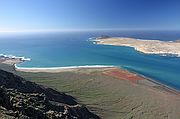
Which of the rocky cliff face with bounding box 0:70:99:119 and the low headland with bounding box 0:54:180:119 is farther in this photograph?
the low headland with bounding box 0:54:180:119

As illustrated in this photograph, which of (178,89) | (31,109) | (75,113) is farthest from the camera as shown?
(178,89)

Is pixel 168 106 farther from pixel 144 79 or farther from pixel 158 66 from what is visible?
pixel 158 66

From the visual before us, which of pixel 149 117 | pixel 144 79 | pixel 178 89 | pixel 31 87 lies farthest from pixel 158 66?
pixel 31 87

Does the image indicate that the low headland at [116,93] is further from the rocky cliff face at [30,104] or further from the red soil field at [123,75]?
the rocky cliff face at [30,104]

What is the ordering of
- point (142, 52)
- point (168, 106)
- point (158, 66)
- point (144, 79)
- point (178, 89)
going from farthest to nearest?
point (142, 52) → point (158, 66) → point (144, 79) → point (178, 89) → point (168, 106)

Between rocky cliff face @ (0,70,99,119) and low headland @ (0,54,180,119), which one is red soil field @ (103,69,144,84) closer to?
low headland @ (0,54,180,119)

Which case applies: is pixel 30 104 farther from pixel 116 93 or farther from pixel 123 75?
pixel 123 75

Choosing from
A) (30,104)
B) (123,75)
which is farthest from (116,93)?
(30,104)

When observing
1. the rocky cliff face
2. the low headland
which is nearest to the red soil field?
the low headland
